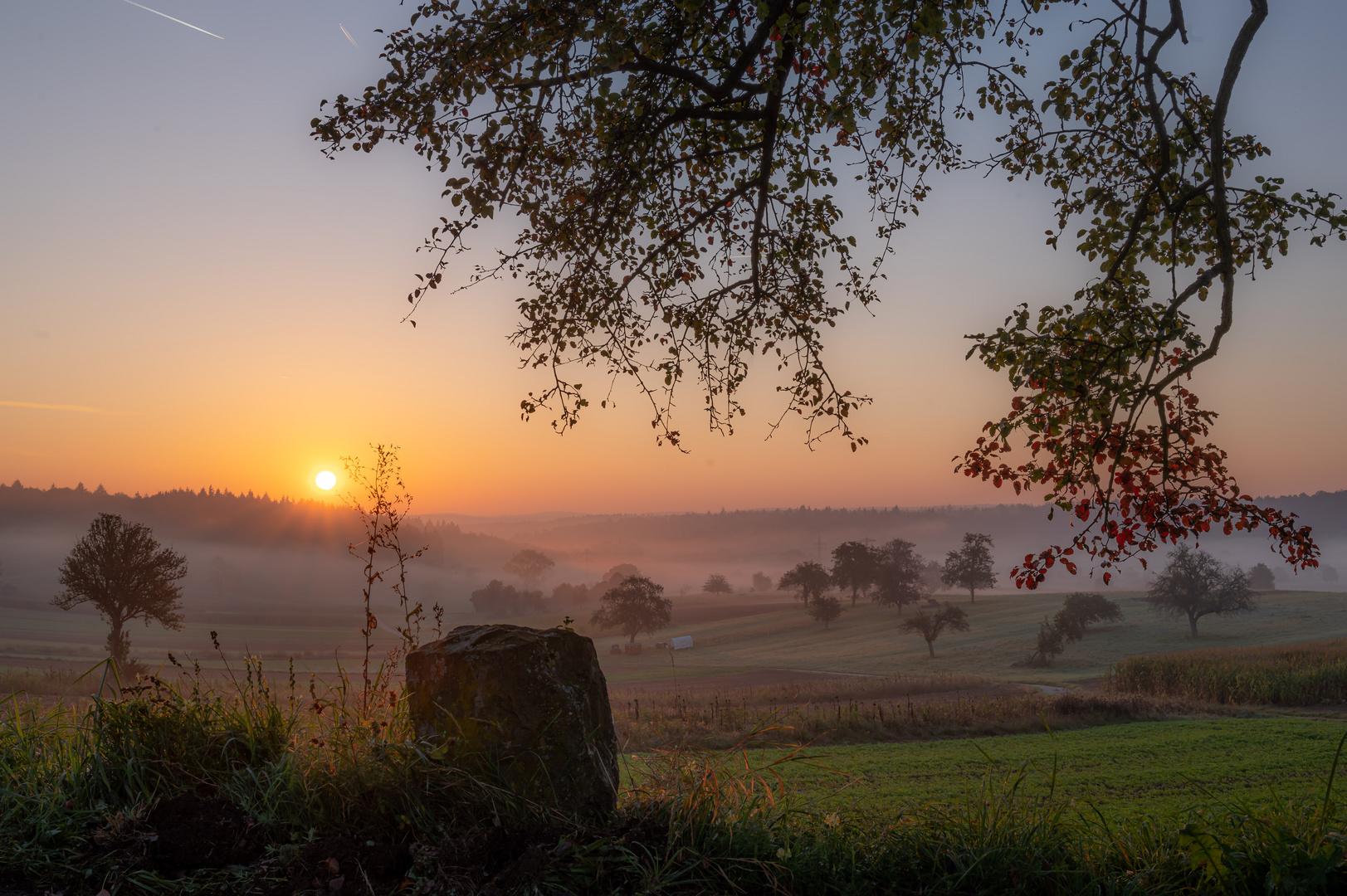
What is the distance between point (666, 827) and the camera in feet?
11.5

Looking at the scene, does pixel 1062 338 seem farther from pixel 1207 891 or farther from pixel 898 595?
pixel 898 595

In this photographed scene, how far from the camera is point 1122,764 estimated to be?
1889cm

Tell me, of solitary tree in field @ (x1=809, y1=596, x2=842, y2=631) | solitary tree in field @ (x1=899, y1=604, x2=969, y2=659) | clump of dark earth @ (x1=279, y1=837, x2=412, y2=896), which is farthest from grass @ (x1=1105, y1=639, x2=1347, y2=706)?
clump of dark earth @ (x1=279, y1=837, x2=412, y2=896)

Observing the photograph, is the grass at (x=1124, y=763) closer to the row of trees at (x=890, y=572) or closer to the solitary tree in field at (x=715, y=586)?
the row of trees at (x=890, y=572)

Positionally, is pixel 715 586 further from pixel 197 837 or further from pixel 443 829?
pixel 197 837

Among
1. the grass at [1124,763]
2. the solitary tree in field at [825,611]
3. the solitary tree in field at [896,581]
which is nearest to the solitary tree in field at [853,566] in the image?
the solitary tree in field at [896,581]

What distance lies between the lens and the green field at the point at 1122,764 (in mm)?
14039

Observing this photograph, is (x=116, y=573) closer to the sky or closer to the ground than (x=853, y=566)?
closer to the sky

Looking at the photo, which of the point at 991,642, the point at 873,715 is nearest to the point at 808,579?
the point at 991,642

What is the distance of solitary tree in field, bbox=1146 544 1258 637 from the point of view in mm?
61781

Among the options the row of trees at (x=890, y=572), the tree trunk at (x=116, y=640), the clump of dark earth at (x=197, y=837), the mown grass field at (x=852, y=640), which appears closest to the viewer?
the clump of dark earth at (x=197, y=837)

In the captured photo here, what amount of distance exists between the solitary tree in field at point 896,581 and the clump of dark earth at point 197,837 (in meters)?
84.2

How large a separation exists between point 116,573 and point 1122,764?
38.8 metres

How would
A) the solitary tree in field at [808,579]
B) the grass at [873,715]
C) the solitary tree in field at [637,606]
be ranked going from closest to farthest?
the grass at [873,715]
the solitary tree in field at [637,606]
the solitary tree in field at [808,579]
